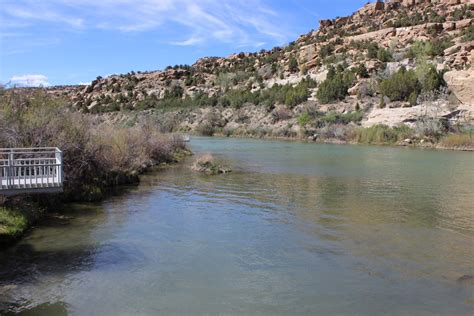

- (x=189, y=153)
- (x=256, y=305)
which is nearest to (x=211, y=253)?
(x=256, y=305)

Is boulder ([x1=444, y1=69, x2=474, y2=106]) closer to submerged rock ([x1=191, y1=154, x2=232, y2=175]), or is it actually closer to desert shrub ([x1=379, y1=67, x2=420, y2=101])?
desert shrub ([x1=379, y1=67, x2=420, y2=101])

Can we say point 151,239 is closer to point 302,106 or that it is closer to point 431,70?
point 431,70

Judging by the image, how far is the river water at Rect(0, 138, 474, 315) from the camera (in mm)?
9203

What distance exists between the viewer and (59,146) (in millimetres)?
17250

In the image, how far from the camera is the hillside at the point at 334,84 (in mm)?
60000

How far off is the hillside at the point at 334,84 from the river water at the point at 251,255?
35.2m

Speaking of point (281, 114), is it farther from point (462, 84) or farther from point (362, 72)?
point (462, 84)

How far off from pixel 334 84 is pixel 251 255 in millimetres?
62892

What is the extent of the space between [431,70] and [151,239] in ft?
188

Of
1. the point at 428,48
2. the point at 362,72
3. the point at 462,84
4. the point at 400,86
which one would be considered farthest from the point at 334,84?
the point at 462,84

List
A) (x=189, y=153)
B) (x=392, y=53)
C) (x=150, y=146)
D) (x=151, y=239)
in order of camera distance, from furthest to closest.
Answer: (x=392, y=53) < (x=189, y=153) < (x=150, y=146) < (x=151, y=239)

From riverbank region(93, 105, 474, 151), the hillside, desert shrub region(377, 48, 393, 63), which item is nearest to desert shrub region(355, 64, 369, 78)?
the hillside

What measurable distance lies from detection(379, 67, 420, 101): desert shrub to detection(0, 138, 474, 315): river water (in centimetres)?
4238

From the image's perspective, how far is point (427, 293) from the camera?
967 cm
